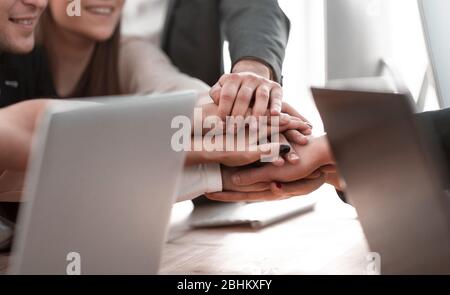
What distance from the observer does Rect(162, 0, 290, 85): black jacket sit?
1.36 meters

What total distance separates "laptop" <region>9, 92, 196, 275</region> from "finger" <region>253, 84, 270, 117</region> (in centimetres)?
43

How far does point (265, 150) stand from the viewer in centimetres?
A: 112

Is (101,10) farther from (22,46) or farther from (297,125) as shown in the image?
(297,125)

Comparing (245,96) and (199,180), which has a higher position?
(245,96)

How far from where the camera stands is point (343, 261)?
1.13 m

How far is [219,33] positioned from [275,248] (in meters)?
0.57

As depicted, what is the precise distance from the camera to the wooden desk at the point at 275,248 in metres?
1.10

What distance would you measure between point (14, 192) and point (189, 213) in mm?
503

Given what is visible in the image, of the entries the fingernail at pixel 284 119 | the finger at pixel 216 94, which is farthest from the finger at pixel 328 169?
the finger at pixel 216 94

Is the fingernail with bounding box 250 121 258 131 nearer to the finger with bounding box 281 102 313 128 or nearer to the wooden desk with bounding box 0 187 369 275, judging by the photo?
the finger with bounding box 281 102 313 128

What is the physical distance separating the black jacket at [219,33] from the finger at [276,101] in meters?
0.17

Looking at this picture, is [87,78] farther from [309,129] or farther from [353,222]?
[353,222]

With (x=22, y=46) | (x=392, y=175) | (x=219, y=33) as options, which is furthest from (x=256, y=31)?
(x=392, y=175)
